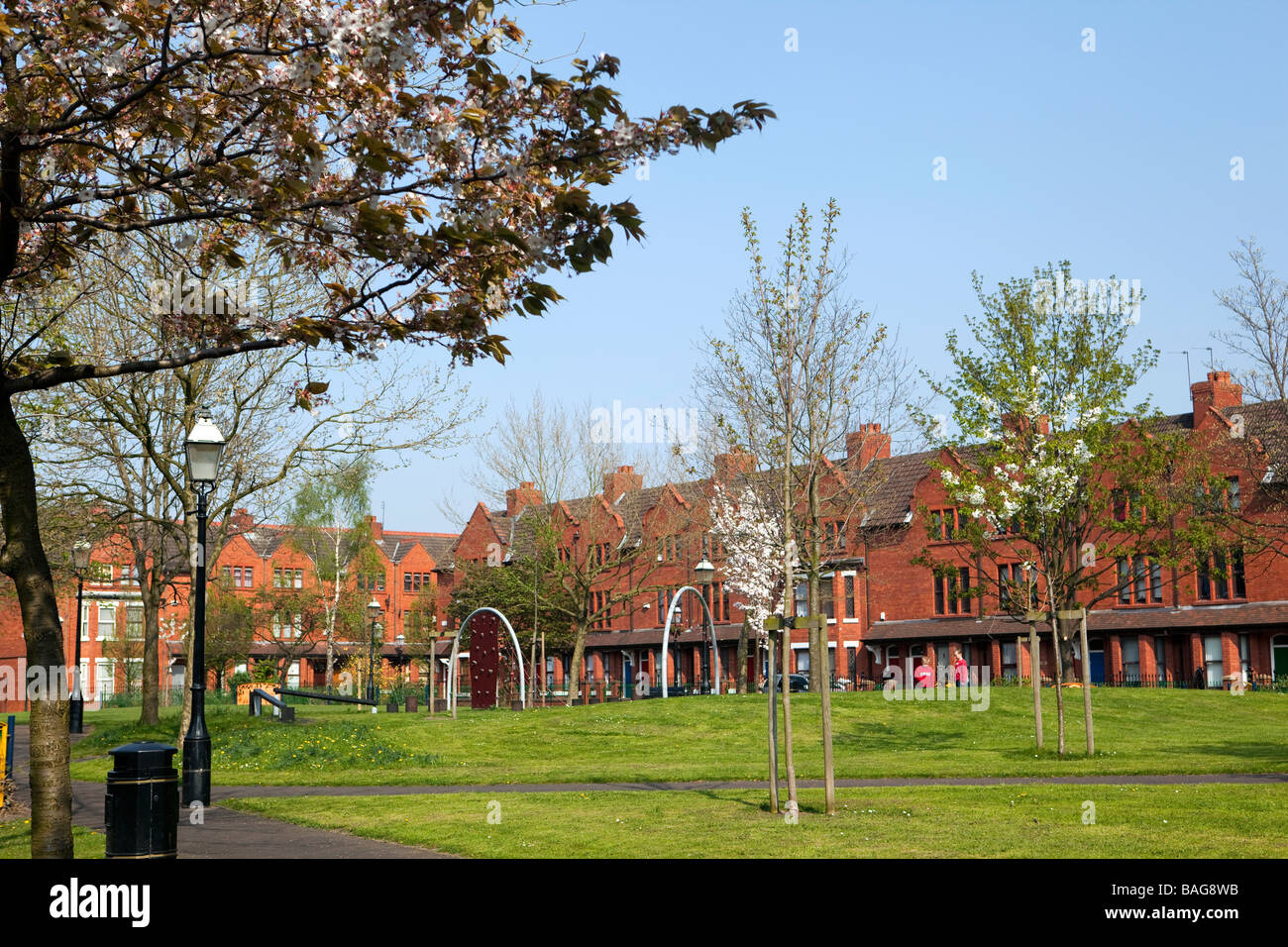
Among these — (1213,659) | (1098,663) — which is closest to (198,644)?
(1213,659)

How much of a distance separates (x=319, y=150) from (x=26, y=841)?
29.7ft

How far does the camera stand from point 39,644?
350 inches

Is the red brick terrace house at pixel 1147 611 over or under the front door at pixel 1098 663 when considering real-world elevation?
over

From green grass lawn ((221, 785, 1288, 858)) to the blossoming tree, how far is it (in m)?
4.63

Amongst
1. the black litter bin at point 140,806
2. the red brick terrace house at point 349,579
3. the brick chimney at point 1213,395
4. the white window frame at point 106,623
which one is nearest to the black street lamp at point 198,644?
the black litter bin at point 140,806

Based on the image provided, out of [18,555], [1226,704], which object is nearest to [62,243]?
[18,555]

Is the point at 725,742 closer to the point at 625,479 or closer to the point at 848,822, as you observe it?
the point at 848,822

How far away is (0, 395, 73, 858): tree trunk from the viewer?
8742 millimetres

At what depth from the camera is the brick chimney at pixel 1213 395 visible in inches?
1898

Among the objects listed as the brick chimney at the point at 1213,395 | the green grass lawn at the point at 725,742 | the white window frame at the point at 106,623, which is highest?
the brick chimney at the point at 1213,395

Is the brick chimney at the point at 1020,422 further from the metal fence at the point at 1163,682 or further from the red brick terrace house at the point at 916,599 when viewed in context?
the metal fence at the point at 1163,682

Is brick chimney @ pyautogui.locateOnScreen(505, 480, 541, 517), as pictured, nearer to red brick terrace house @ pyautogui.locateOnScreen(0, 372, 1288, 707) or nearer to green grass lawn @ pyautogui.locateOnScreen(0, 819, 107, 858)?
red brick terrace house @ pyautogui.locateOnScreen(0, 372, 1288, 707)

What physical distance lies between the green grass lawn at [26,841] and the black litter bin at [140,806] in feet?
8.51
